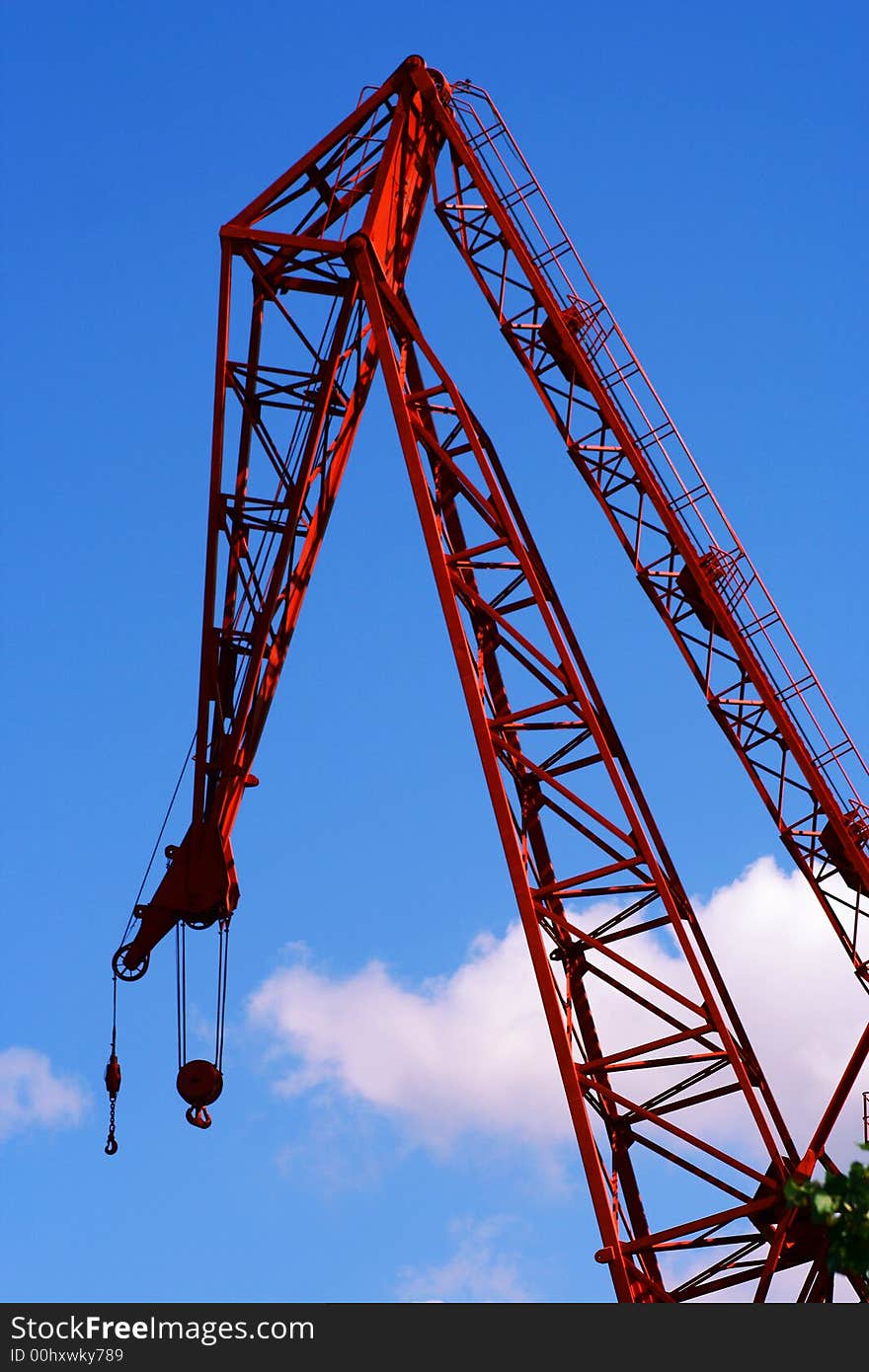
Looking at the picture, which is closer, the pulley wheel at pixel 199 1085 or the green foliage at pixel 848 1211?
the green foliage at pixel 848 1211

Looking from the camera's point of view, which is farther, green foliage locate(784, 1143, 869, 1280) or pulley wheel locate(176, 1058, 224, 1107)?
pulley wheel locate(176, 1058, 224, 1107)

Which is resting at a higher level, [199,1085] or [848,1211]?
[199,1085]

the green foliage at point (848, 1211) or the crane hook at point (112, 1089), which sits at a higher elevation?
the crane hook at point (112, 1089)

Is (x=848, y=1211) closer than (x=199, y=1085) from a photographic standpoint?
Yes

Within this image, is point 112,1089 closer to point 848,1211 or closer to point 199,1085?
point 199,1085

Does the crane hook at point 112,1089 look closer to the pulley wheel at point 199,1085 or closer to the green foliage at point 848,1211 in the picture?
the pulley wheel at point 199,1085

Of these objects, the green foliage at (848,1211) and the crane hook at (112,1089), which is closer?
the green foliage at (848,1211)

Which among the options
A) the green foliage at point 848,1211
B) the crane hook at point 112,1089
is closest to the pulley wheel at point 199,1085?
the crane hook at point 112,1089

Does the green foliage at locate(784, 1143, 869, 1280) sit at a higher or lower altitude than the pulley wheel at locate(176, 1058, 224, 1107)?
lower

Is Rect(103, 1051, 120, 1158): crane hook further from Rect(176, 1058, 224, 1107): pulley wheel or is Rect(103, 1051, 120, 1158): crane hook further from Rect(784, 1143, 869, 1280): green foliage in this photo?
Rect(784, 1143, 869, 1280): green foliage

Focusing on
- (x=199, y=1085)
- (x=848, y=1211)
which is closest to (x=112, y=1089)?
(x=199, y=1085)

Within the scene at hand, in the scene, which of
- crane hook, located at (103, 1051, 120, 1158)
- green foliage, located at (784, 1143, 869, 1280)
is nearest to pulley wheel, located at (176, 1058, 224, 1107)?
crane hook, located at (103, 1051, 120, 1158)

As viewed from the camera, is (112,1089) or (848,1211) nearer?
(848,1211)
